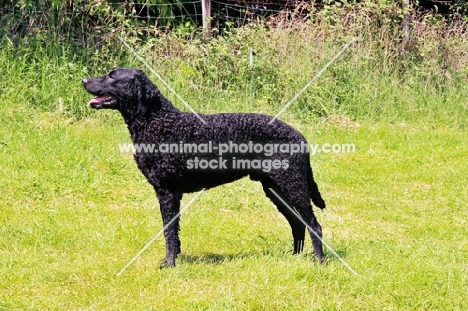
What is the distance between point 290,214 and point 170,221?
3.21 ft

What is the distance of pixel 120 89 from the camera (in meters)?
5.14

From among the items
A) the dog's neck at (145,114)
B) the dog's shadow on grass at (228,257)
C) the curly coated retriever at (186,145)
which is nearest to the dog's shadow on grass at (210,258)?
the dog's shadow on grass at (228,257)

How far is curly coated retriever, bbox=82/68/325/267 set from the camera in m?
5.14

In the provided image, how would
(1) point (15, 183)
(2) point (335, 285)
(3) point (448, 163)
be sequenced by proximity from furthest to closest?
(3) point (448, 163) < (1) point (15, 183) < (2) point (335, 285)

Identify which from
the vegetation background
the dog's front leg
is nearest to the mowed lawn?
the vegetation background

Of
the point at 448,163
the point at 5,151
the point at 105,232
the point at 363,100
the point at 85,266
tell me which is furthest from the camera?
the point at 363,100

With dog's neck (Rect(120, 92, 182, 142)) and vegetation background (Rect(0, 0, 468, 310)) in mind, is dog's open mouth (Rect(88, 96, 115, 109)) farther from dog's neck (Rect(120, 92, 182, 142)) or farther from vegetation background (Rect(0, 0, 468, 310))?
vegetation background (Rect(0, 0, 468, 310))

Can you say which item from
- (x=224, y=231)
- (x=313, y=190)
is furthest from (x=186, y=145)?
(x=224, y=231)

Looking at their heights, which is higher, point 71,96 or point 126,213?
point 71,96

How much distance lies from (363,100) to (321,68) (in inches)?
31.7

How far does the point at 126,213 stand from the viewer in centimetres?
659

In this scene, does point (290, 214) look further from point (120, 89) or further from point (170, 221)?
point (120, 89)

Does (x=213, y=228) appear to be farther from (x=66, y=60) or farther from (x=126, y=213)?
(x=66, y=60)

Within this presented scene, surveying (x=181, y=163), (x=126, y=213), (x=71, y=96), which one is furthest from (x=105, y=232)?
(x=71, y=96)
